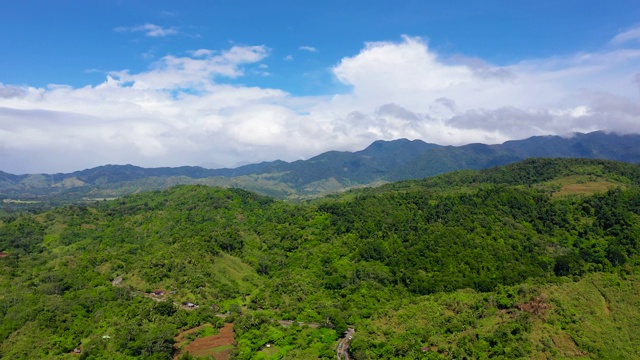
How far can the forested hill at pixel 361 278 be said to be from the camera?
72812 mm

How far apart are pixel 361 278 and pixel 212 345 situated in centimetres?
4337

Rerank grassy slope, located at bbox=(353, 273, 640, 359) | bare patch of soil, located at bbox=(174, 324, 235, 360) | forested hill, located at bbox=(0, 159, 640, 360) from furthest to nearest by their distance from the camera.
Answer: bare patch of soil, located at bbox=(174, 324, 235, 360) → forested hill, located at bbox=(0, 159, 640, 360) → grassy slope, located at bbox=(353, 273, 640, 359)

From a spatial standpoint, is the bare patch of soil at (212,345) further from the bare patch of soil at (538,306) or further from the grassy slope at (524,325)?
the bare patch of soil at (538,306)

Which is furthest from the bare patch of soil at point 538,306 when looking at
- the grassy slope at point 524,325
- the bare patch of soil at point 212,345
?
the bare patch of soil at point 212,345

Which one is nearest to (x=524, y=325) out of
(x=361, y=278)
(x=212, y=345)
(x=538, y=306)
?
(x=538, y=306)

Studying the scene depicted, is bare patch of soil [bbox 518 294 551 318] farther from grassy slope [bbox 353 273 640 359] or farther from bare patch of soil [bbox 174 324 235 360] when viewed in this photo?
bare patch of soil [bbox 174 324 235 360]

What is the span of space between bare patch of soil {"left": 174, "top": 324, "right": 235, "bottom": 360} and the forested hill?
7.25 ft

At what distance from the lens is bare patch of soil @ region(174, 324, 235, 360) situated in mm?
79062

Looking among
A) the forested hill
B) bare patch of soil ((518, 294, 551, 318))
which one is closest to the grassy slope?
bare patch of soil ((518, 294, 551, 318))

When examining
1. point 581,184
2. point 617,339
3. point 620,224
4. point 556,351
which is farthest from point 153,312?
point 581,184

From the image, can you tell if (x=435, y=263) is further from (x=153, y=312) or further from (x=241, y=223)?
(x=241, y=223)

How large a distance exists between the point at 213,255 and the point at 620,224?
375ft

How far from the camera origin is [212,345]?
3241 inches

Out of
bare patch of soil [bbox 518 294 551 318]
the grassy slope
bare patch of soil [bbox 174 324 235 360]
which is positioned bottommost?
bare patch of soil [bbox 174 324 235 360]
